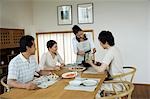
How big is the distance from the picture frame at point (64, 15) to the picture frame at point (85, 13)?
0.23 m

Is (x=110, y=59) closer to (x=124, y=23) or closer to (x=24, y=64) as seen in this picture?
(x=24, y=64)

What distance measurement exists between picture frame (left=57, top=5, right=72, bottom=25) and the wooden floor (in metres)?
2.21

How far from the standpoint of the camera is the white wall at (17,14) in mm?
4121

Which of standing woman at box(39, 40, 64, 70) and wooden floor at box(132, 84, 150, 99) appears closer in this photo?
standing woman at box(39, 40, 64, 70)

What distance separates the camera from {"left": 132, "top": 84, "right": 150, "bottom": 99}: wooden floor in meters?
3.57

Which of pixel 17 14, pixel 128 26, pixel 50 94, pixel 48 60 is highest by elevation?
pixel 17 14

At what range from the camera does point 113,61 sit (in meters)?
2.34

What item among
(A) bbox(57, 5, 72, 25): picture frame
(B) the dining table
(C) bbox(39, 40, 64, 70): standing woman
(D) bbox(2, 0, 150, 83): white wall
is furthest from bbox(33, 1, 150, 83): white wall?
(B) the dining table

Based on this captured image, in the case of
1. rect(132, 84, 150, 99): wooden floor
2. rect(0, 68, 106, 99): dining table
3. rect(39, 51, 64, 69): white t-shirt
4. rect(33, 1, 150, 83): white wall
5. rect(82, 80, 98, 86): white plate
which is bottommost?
rect(132, 84, 150, 99): wooden floor

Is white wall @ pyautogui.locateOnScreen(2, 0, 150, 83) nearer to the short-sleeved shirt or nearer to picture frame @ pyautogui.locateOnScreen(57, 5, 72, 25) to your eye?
picture frame @ pyautogui.locateOnScreen(57, 5, 72, 25)

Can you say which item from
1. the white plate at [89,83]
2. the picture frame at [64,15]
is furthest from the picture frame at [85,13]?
the white plate at [89,83]

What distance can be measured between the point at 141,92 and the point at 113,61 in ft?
6.09

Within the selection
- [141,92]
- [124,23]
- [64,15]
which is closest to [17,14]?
[64,15]

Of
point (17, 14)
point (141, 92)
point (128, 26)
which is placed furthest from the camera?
point (17, 14)
